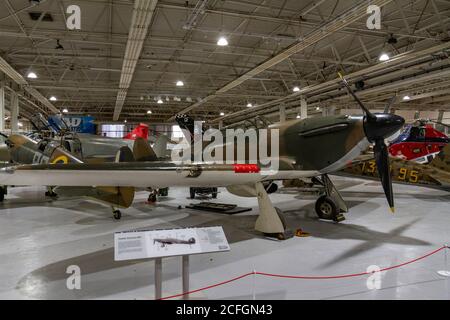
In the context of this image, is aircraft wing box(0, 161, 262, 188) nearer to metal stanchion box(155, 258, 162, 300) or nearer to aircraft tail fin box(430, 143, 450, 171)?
metal stanchion box(155, 258, 162, 300)

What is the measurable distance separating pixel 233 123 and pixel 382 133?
522cm

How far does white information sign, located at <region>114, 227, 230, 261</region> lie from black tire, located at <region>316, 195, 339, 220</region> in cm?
452

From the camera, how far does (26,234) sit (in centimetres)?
600

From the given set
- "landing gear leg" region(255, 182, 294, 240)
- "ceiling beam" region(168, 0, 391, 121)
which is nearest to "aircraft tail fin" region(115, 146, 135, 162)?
"landing gear leg" region(255, 182, 294, 240)

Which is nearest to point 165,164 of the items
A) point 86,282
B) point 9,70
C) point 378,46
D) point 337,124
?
point 86,282

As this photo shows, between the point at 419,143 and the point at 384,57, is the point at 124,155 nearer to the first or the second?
the point at 384,57

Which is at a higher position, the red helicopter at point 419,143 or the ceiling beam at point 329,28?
the ceiling beam at point 329,28

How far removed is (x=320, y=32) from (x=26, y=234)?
885 centimetres

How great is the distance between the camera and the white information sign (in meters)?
2.59

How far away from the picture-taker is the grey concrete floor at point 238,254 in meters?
3.43

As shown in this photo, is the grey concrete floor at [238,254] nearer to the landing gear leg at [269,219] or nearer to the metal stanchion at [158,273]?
the landing gear leg at [269,219]

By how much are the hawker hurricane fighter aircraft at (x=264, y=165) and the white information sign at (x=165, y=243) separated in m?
1.59

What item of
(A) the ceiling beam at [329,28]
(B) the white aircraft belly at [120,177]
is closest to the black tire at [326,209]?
(B) the white aircraft belly at [120,177]

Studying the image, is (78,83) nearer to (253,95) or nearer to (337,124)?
(253,95)
